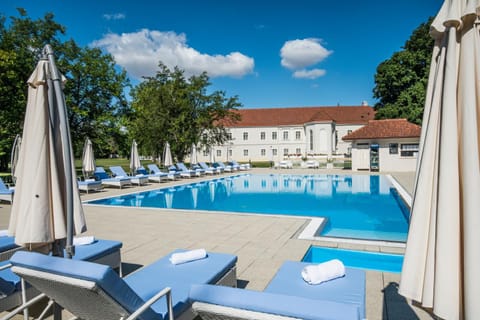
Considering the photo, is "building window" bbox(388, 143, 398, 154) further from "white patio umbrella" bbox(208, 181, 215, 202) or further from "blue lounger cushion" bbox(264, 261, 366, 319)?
"blue lounger cushion" bbox(264, 261, 366, 319)

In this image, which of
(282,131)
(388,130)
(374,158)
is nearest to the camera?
(388,130)

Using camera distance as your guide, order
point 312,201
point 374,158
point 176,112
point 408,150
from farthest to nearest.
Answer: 1. point 176,112
2. point 374,158
3. point 408,150
4. point 312,201

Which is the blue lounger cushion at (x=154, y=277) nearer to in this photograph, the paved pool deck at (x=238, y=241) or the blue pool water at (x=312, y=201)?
the paved pool deck at (x=238, y=241)

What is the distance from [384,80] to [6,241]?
32.3m

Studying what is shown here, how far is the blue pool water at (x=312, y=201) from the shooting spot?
28.4 ft

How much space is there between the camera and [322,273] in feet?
9.66

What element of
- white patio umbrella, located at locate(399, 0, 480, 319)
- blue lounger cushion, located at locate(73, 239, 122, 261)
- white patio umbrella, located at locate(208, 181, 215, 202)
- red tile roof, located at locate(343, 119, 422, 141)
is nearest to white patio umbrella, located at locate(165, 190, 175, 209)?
white patio umbrella, located at locate(208, 181, 215, 202)

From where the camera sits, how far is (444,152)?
1.72 m

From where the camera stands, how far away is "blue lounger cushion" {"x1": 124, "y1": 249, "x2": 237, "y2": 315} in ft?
8.83

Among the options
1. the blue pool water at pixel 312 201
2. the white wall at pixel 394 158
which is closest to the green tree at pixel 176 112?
the blue pool water at pixel 312 201

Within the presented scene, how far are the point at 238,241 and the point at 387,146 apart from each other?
1996 centimetres

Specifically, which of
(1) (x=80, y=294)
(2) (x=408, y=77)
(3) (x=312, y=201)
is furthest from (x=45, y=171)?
(2) (x=408, y=77)

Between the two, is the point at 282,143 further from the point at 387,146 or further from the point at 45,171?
the point at 45,171

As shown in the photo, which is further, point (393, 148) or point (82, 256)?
point (393, 148)
